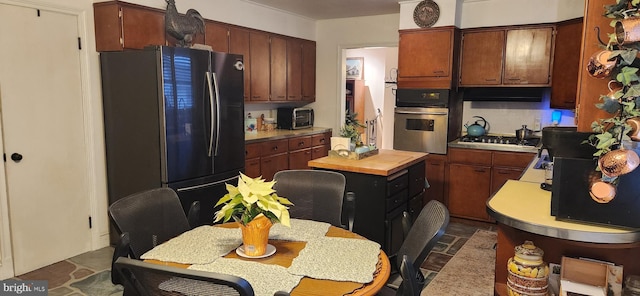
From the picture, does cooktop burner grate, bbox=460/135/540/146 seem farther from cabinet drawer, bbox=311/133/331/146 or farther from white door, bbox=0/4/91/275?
white door, bbox=0/4/91/275

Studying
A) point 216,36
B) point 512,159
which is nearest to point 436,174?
point 512,159

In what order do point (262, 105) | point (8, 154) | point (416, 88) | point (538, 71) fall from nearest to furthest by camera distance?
point (8, 154), point (538, 71), point (416, 88), point (262, 105)

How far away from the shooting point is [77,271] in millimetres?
3305

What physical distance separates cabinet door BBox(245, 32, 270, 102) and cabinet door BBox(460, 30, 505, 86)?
2.25m

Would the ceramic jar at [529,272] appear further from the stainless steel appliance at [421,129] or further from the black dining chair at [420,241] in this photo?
the stainless steel appliance at [421,129]

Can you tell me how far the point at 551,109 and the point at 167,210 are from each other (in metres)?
4.17

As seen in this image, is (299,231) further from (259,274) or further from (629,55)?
(629,55)

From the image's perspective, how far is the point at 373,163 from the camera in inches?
130

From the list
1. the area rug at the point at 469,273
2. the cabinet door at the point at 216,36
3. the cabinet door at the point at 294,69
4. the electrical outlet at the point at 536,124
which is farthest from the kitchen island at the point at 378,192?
the cabinet door at the point at 294,69

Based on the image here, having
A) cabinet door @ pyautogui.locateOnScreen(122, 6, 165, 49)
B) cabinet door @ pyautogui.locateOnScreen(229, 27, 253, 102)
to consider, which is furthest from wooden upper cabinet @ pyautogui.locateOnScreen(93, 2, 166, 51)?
cabinet door @ pyautogui.locateOnScreen(229, 27, 253, 102)

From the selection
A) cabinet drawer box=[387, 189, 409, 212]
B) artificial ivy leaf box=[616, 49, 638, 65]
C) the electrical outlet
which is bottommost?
cabinet drawer box=[387, 189, 409, 212]

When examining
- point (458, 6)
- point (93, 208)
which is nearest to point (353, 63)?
A: point (458, 6)

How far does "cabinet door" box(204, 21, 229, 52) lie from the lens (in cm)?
436

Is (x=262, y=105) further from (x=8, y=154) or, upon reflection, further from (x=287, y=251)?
(x=287, y=251)
